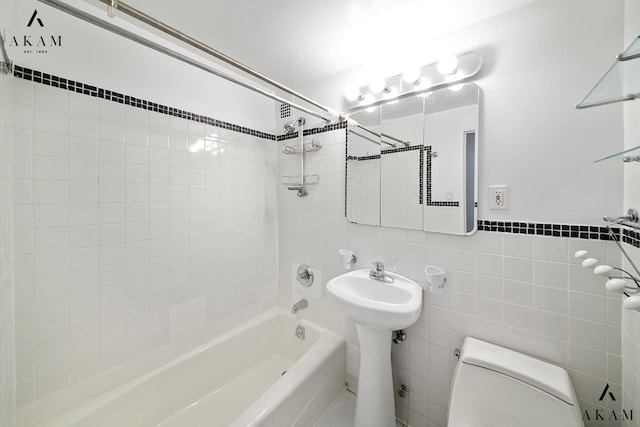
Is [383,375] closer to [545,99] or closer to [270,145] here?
[545,99]

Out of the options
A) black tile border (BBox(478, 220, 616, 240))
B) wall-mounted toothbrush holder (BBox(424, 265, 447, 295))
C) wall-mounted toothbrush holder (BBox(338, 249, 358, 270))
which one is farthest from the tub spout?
black tile border (BBox(478, 220, 616, 240))

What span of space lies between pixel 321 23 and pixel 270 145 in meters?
1.03

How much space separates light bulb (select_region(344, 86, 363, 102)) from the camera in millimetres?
1656

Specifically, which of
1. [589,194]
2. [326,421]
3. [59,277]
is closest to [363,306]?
[326,421]

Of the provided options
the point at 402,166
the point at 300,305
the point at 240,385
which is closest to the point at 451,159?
the point at 402,166

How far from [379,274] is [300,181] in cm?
96

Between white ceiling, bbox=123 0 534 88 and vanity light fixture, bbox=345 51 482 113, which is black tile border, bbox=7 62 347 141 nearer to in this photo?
vanity light fixture, bbox=345 51 482 113

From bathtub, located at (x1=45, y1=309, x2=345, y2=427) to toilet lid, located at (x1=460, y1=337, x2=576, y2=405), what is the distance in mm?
861

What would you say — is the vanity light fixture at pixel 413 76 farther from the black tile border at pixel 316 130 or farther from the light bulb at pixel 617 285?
the light bulb at pixel 617 285

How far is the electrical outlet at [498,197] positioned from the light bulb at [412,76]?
2.41 feet

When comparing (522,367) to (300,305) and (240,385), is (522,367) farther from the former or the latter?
(240,385)

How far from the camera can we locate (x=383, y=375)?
4.50ft

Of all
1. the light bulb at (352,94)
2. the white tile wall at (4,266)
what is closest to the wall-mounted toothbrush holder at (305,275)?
the light bulb at (352,94)

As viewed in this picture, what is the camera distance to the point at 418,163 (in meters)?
1.47
